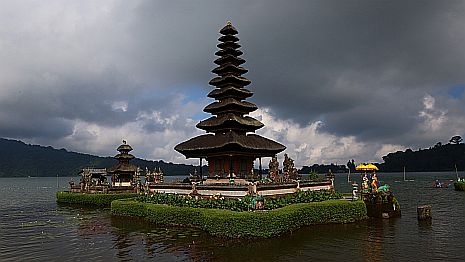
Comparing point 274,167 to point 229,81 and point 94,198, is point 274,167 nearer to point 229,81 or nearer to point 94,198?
point 229,81

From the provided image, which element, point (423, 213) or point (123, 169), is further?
point (123, 169)

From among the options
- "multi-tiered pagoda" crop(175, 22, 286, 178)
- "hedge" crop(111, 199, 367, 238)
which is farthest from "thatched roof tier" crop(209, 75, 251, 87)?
"hedge" crop(111, 199, 367, 238)

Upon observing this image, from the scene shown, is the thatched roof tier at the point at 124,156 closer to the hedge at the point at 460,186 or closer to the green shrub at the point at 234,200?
the green shrub at the point at 234,200

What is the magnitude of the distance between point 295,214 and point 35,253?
56.5 feet

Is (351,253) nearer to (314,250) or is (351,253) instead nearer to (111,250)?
(314,250)

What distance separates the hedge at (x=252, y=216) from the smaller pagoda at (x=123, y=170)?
27388 mm

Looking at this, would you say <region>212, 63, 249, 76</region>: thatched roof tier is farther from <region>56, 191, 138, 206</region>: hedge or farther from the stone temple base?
<region>56, 191, 138, 206</region>: hedge

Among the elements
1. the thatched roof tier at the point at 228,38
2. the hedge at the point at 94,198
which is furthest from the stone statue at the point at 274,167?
the hedge at the point at 94,198

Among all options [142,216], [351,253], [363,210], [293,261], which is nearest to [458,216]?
[363,210]

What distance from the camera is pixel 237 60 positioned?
39.3m

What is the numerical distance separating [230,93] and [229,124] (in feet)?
12.6

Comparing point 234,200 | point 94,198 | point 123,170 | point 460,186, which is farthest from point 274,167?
point 460,186

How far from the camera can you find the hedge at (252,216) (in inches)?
920

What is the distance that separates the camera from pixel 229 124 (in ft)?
117
